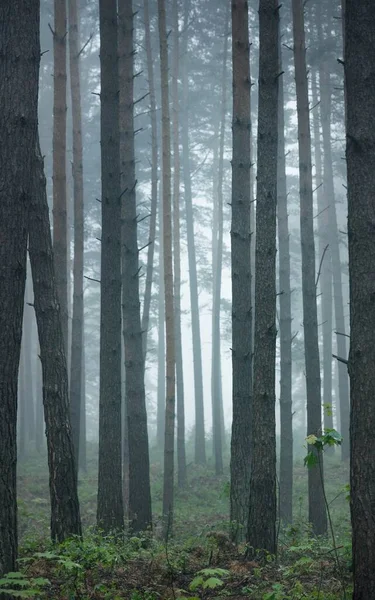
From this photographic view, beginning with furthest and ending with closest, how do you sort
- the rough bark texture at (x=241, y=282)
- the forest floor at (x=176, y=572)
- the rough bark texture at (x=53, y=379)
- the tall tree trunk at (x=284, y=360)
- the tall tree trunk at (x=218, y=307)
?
the tall tree trunk at (x=218, y=307) → the tall tree trunk at (x=284, y=360) → the rough bark texture at (x=241, y=282) → the rough bark texture at (x=53, y=379) → the forest floor at (x=176, y=572)

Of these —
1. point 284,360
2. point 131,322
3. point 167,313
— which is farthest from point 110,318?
point 284,360

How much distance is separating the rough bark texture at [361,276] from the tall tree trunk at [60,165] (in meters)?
8.42

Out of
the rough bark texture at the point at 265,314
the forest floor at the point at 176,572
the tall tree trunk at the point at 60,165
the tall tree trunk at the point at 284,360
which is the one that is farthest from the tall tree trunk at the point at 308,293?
the tall tree trunk at the point at 60,165

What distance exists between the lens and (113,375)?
1065 cm

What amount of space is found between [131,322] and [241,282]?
2613mm

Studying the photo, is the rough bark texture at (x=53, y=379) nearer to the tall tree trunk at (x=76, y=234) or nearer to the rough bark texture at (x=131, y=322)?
the rough bark texture at (x=131, y=322)

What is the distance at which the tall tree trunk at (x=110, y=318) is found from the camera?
1044cm

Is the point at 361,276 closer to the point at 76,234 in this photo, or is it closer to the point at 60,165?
the point at 60,165

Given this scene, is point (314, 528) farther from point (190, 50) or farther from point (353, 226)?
point (190, 50)

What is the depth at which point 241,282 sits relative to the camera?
433 inches

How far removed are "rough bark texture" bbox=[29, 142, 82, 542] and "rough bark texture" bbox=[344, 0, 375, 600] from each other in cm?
420

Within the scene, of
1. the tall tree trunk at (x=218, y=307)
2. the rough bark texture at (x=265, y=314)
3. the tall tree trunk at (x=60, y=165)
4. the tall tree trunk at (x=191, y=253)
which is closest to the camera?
the rough bark texture at (x=265, y=314)

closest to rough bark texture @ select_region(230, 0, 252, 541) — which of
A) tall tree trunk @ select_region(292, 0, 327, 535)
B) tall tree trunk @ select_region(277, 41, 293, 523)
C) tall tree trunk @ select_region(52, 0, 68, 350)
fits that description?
tall tree trunk @ select_region(292, 0, 327, 535)

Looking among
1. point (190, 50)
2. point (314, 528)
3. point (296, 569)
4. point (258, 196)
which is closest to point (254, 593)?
point (296, 569)
